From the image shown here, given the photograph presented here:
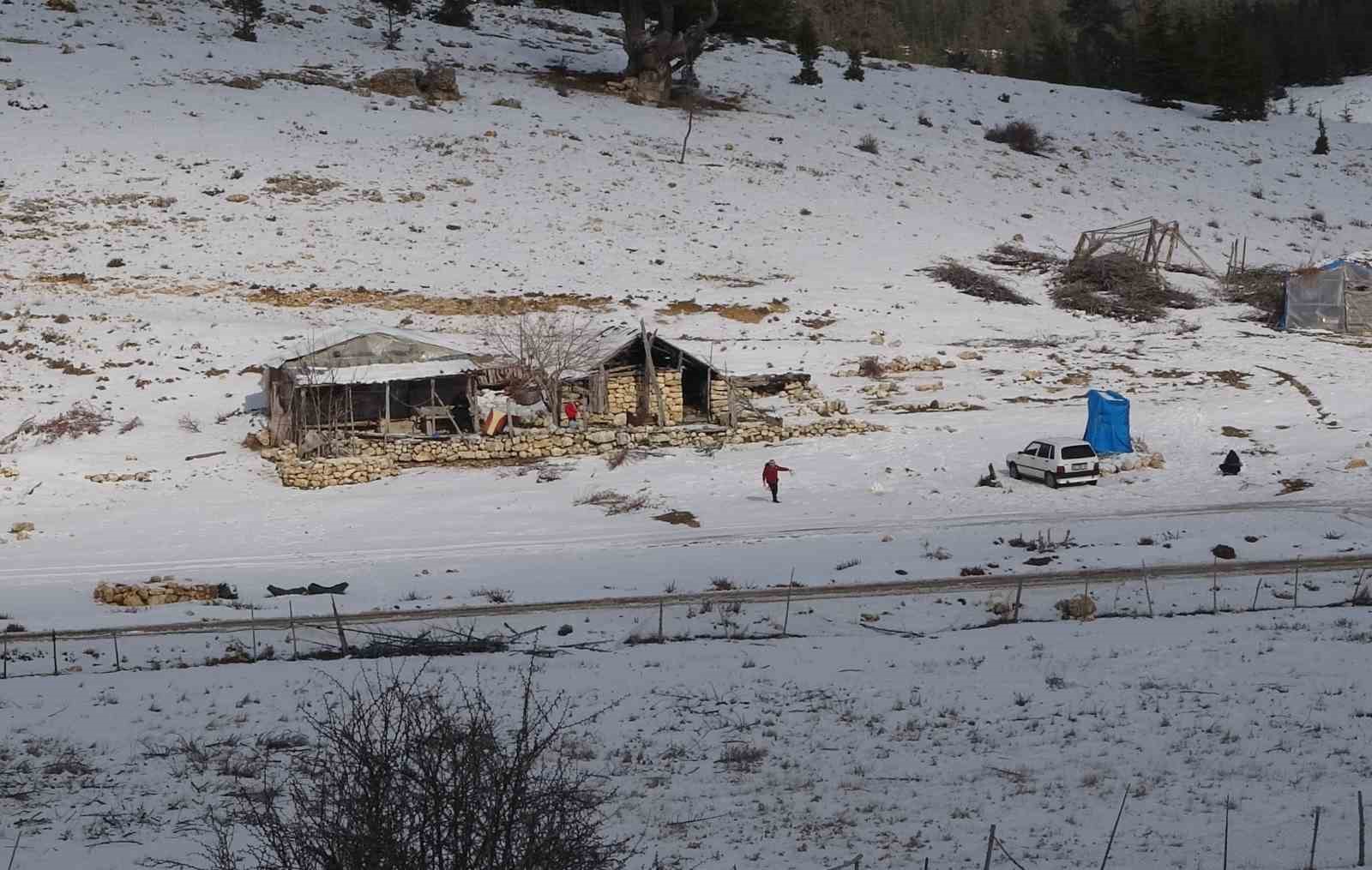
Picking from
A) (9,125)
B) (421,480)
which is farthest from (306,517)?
(9,125)

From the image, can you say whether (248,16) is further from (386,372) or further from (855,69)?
(386,372)

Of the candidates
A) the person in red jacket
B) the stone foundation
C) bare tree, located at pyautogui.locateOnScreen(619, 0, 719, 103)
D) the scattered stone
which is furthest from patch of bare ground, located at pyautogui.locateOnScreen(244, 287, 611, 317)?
bare tree, located at pyautogui.locateOnScreen(619, 0, 719, 103)

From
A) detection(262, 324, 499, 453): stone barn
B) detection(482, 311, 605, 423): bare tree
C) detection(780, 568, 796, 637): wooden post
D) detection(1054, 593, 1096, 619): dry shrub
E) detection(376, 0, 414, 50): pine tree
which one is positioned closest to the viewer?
detection(780, 568, 796, 637): wooden post

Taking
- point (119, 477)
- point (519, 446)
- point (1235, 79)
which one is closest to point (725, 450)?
point (519, 446)

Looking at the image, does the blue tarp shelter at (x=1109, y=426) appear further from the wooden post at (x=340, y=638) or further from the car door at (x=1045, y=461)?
the wooden post at (x=340, y=638)

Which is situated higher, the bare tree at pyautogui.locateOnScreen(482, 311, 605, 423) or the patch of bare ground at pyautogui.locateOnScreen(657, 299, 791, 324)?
the patch of bare ground at pyautogui.locateOnScreen(657, 299, 791, 324)

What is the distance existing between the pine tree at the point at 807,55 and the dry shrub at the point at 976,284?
2875 cm

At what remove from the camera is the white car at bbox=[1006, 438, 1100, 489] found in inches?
1358

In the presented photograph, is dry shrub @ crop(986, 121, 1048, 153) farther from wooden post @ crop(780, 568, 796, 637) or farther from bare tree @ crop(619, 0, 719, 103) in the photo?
wooden post @ crop(780, 568, 796, 637)

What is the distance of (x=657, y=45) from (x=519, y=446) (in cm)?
4232

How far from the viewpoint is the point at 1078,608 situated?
23594 millimetres

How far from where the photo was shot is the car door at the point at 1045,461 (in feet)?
113

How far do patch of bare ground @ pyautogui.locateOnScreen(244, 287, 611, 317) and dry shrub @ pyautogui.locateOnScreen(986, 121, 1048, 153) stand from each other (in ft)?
120

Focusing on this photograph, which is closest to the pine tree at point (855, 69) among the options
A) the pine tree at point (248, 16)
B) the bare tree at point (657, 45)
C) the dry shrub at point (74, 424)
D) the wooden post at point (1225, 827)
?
the bare tree at point (657, 45)
